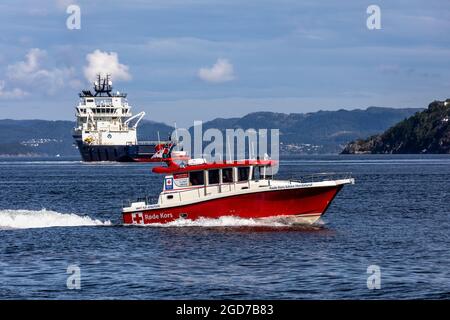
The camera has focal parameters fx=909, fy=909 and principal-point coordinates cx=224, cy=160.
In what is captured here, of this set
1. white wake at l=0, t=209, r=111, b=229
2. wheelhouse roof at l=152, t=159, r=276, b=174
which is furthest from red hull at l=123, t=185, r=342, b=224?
white wake at l=0, t=209, r=111, b=229

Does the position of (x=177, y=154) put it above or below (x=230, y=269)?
above

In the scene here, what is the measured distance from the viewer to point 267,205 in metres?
42.8

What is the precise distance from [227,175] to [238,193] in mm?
1177

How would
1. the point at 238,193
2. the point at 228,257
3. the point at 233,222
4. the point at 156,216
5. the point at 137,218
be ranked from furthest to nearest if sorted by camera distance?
1. the point at 137,218
2. the point at 156,216
3. the point at 233,222
4. the point at 238,193
5. the point at 228,257

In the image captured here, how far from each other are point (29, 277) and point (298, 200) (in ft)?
51.9

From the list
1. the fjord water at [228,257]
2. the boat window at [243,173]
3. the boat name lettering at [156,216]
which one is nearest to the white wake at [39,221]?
the fjord water at [228,257]

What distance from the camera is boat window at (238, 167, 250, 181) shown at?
43094 millimetres

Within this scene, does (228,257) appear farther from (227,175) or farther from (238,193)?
(227,175)

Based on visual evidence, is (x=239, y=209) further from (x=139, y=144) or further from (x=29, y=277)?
(x=139, y=144)

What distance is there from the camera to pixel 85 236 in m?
42.4

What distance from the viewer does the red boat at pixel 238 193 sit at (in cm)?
4262

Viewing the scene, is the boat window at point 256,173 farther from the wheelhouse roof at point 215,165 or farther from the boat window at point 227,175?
the boat window at point 227,175

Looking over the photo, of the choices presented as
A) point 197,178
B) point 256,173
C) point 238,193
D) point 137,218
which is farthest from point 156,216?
point 256,173

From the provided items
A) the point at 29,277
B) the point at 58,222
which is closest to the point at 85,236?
the point at 58,222
